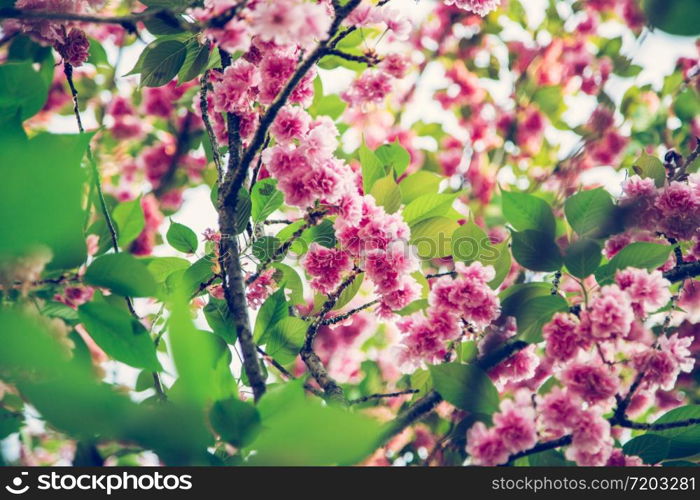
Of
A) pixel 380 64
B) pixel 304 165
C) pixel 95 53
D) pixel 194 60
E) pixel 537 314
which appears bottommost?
pixel 537 314

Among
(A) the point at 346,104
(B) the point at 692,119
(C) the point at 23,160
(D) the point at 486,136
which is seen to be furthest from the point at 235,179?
(D) the point at 486,136

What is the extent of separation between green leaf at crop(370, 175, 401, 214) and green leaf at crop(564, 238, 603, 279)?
567 mm

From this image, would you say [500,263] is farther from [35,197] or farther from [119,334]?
[35,197]

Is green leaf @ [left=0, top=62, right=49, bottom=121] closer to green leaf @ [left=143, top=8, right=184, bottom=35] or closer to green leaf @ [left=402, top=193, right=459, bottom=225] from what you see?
green leaf @ [left=143, top=8, right=184, bottom=35]

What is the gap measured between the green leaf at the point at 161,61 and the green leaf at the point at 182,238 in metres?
0.48

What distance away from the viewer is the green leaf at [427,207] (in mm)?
1801

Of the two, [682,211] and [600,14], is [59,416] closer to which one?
[682,211]

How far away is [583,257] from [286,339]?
0.91 m

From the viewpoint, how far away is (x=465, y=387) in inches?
52.9

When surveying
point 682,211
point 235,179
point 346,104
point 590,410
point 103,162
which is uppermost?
point 103,162

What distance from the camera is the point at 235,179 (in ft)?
4.55

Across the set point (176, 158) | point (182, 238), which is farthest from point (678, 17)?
point (176, 158)

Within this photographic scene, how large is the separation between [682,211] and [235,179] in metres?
1.30

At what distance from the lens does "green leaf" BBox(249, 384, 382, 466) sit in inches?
28.5
